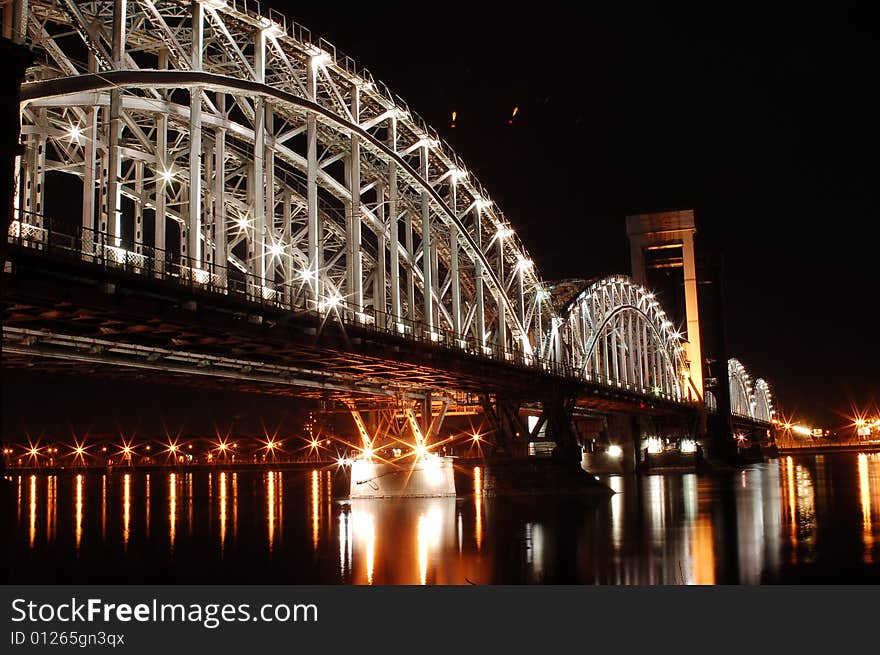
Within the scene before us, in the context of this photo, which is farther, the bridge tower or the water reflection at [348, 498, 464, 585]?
the bridge tower

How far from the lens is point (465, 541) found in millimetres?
31266

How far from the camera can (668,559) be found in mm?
26891

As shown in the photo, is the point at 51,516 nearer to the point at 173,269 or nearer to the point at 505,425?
the point at 173,269

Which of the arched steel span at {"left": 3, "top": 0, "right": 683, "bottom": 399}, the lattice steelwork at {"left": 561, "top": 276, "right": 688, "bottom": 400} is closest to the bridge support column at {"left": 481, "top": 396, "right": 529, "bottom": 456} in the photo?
the arched steel span at {"left": 3, "top": 0, "right": 683, "bottom": 399}

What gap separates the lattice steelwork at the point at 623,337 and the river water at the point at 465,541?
106ft

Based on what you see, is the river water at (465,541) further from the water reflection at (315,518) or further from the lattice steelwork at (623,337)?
the lattice steelwork at (623,337)

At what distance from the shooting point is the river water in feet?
79.1

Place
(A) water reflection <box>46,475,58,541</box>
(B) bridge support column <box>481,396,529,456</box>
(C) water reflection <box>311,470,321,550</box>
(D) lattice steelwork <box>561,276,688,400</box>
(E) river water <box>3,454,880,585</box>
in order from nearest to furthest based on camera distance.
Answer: (E) river water <box>3,454,880,585</box>, (C) water reflection <box>311,470,321,550</box>, (A) water reflection <box>46,475,58,541</box>, (B) bridge support column <box>481,396,529,456</box>, (D) lattice steelwork <box>561,276,688,400</box>

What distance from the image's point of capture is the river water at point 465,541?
2411 cm

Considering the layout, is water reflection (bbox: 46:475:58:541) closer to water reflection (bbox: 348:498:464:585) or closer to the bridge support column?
water reflection (bbox: 348:498:464:585)

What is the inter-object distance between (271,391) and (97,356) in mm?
16321

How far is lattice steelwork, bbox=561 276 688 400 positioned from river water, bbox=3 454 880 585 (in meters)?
32.2

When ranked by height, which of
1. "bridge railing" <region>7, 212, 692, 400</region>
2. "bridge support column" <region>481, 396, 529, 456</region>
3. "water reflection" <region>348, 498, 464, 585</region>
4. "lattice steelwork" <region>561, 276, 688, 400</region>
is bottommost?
"water reflection" <region>348, 498, 464, 585</region>
